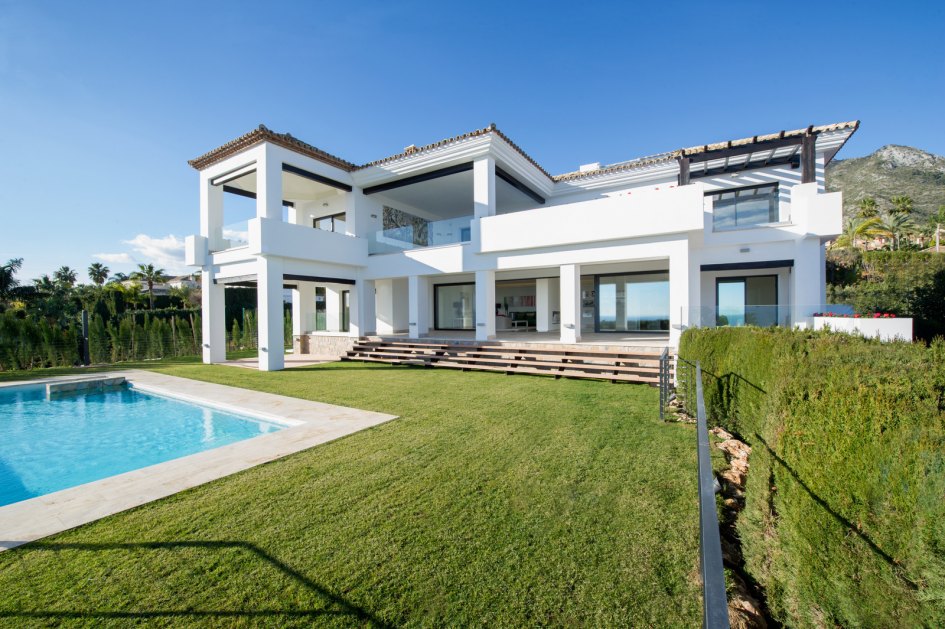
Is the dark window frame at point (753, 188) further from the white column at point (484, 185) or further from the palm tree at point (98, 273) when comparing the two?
the palm tree at point (98, 273)

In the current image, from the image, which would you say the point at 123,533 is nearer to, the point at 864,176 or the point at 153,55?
the point at 153,55

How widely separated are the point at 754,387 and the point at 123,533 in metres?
7.60

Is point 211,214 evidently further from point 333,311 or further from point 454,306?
point 454,306

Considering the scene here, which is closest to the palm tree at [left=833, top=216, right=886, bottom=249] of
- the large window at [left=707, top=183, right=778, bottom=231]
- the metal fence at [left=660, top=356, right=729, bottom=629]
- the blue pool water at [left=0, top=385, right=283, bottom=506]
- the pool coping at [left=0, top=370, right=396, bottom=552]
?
the large window at [left=707, top=183, right=778, bottom=231]

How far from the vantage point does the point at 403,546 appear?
324cm

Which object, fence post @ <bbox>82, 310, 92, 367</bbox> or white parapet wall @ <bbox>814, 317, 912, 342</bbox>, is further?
fence post @ <bbox>82, 310, 92, 367</bbox>

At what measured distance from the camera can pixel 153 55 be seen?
36.0 feet

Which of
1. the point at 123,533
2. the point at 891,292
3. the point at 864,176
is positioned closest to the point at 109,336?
the point at 123,533

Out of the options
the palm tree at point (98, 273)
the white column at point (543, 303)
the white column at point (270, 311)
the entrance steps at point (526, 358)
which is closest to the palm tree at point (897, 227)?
the white column at point (543, 303)

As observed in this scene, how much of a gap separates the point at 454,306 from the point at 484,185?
26.5 feet

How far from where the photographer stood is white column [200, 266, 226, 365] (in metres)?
16.7

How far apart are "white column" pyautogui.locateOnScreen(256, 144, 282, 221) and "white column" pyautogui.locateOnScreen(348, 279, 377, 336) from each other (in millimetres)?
4704

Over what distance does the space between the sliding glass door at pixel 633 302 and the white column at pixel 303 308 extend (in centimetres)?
1418

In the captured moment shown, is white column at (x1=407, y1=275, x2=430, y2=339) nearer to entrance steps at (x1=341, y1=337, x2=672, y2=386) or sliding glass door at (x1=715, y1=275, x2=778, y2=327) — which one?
entrance steps at (x1=341, y1=337, x2=672, y2=386)
